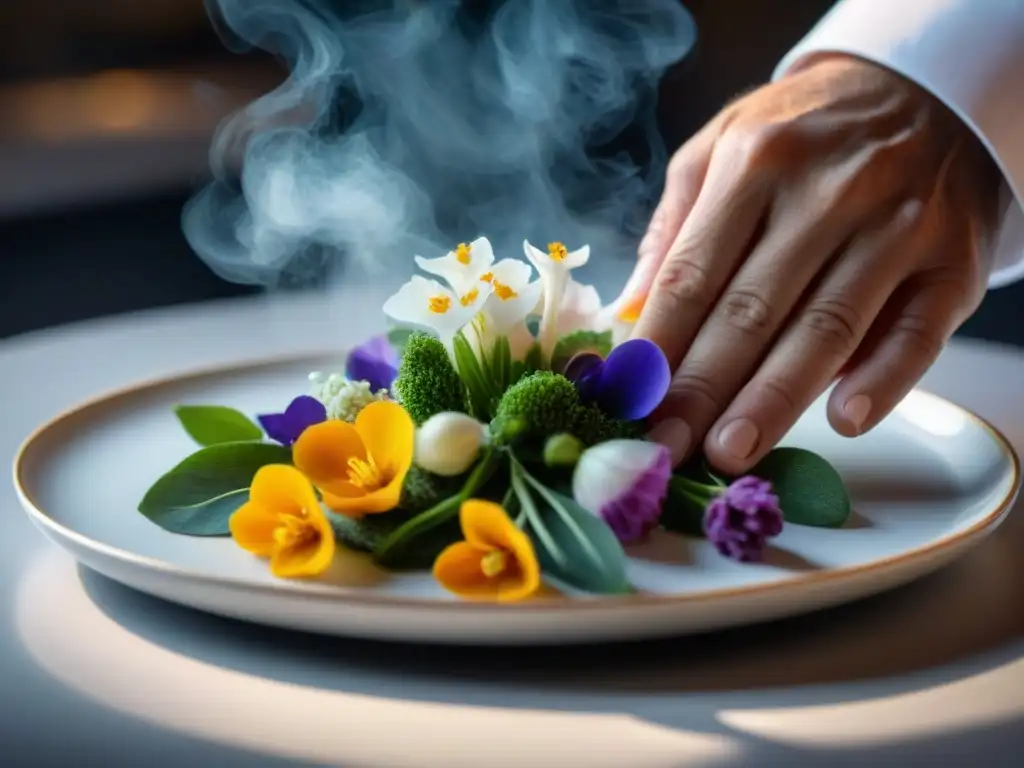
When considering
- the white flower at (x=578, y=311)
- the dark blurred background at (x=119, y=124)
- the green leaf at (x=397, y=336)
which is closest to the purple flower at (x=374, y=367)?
the green leaf at (x=397, y=336)

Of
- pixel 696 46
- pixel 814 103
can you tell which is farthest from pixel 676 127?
pixel 814 103

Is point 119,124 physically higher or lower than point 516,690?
lower


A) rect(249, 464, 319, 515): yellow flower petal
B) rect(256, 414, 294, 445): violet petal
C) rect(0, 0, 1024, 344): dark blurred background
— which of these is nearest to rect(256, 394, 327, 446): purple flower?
rect(256, 414, 294, 445): violet petal

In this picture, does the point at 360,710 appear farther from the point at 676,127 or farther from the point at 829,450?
the point at 676,127

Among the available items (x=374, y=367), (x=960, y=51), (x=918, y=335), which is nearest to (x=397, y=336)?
(x=374, y=367)

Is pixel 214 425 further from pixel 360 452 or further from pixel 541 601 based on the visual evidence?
pixel 541 601

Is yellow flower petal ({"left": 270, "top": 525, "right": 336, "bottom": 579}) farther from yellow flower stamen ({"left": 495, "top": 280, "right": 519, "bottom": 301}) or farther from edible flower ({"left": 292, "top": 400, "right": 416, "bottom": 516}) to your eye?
yellow flower stamen ({"left": 495, "top": 280, "right": 519, "bottom": 301})

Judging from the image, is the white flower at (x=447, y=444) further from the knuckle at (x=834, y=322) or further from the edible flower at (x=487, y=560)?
the knuckle at (x=834, y=322)
